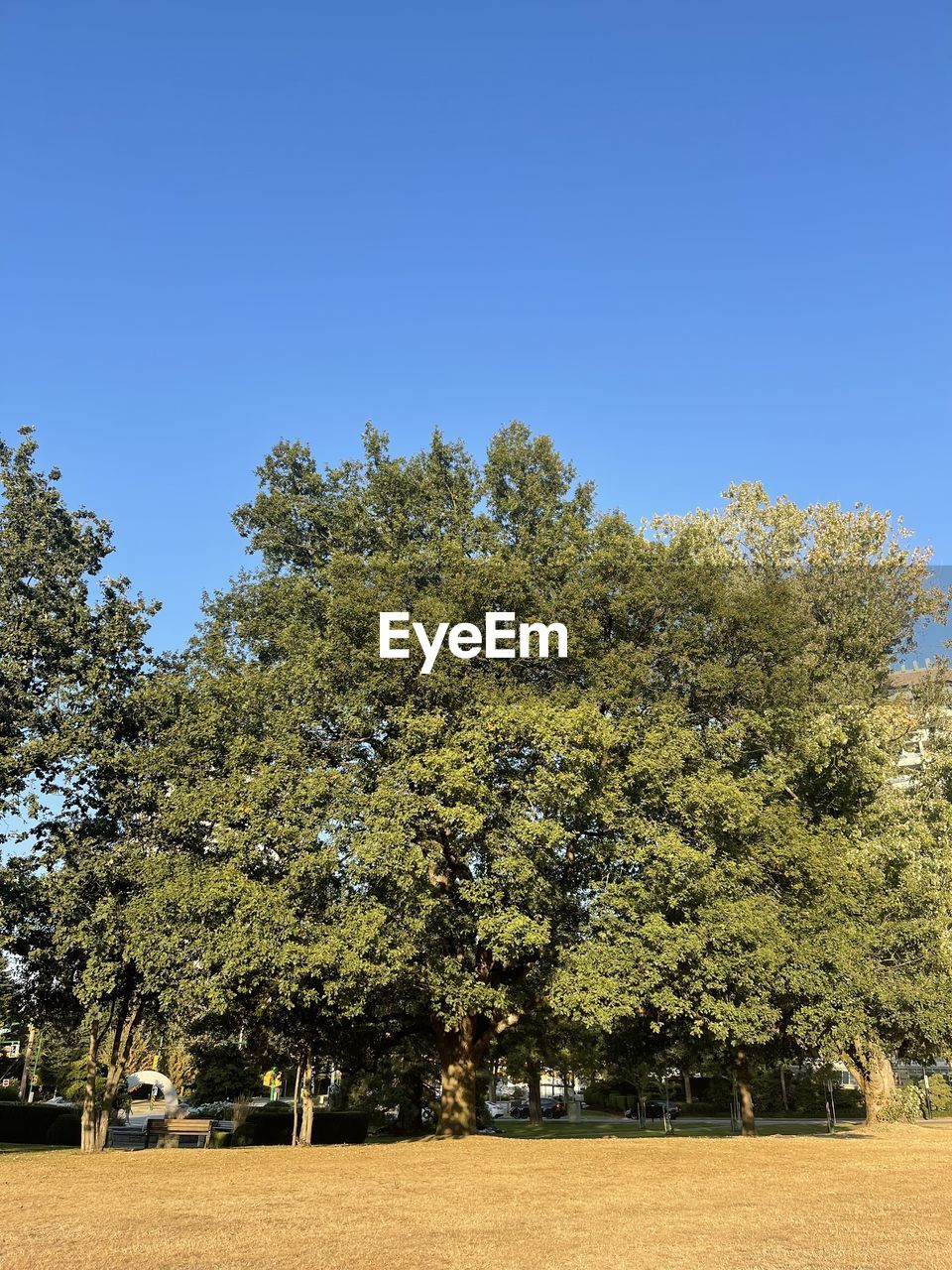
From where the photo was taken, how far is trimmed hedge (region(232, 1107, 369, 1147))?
107 feet

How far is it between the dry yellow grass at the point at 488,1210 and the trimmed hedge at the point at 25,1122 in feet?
53.5

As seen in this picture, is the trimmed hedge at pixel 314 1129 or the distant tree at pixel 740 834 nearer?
the distant tree at pixel 740 834

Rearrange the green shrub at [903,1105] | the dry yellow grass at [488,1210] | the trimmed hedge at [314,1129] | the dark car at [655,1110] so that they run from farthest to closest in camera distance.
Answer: the dark car at [655,1110] < the green shrub at [903,1105] < the trimmed hedge at [314,1129] < the dry yellow grass at [488,1210]

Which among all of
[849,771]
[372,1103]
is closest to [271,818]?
[849,771]

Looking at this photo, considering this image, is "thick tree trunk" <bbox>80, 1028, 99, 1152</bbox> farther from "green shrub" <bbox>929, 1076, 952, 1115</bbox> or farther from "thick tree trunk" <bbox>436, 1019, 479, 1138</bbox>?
"green shrub" <bbox>929, 1076, 952, 1115</bbox>

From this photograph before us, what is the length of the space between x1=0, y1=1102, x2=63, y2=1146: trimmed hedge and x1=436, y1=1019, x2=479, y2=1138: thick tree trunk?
53.7 feet

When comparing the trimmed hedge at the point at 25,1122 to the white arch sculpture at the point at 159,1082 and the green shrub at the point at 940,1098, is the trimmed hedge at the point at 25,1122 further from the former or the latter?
the green shrub at the point at 940,1098

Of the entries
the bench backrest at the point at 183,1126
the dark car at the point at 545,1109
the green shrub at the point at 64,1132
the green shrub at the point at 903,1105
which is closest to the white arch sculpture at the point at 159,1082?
the green shrub at the point at 64,1132

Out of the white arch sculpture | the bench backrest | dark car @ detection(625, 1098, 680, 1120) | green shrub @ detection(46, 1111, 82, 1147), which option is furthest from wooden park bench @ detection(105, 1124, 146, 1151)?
dark car @ detection(625, 1098, 680, 1120)

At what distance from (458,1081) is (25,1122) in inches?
723

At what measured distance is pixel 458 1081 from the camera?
2620 centimetres

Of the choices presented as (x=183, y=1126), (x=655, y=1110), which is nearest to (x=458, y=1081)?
(x=183, y=1126)

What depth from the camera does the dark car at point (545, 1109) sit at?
198 ft

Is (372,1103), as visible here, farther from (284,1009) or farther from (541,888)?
(541,888)
